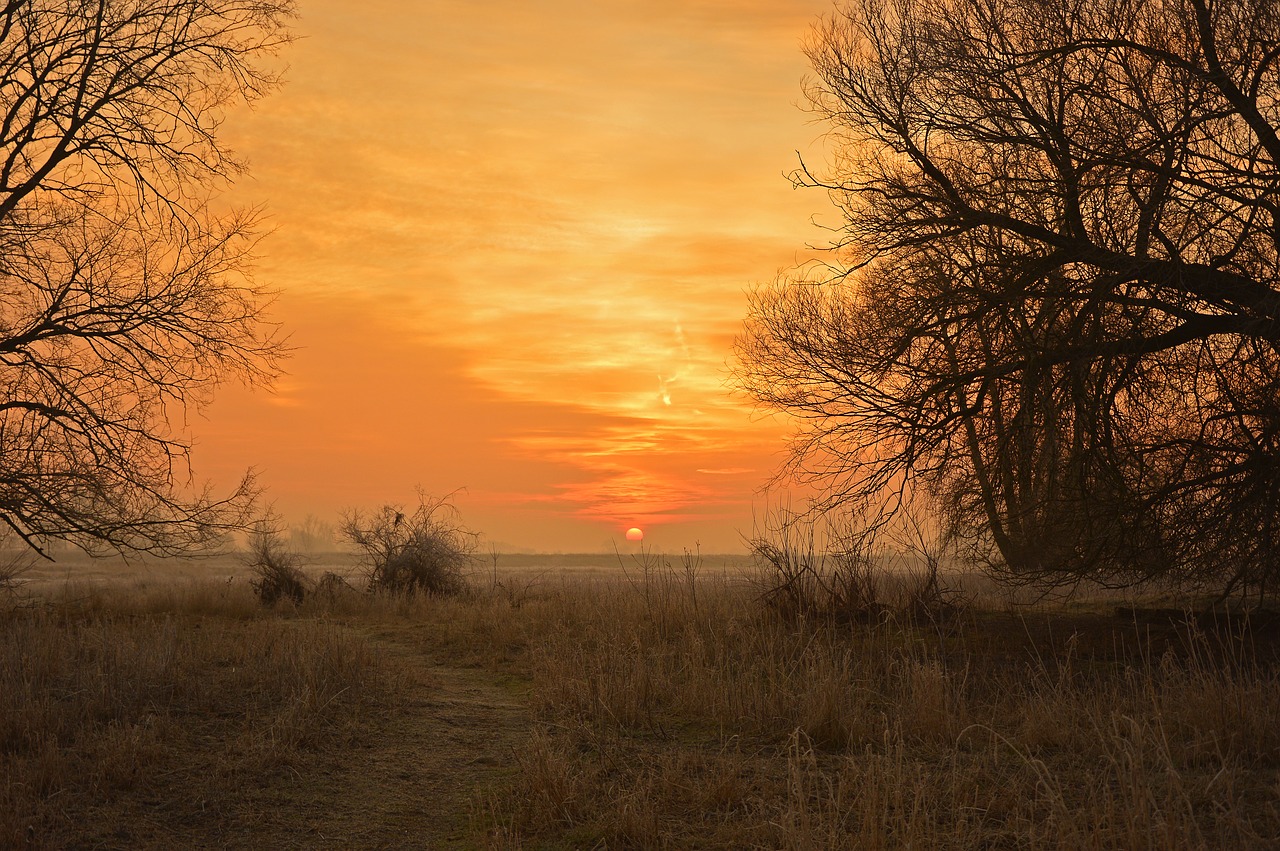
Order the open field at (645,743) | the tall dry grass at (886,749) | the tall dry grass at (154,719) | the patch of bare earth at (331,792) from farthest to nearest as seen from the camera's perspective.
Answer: the tall dry grass at (154,719) < the patch of bare earth at (331,792) < the open field at (645,743) < the tall dry grass at (886,749)

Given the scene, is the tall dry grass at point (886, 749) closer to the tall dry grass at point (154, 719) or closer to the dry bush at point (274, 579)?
the tall dry grass at point (154, 719)

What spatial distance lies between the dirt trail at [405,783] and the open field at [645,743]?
0.03 metres

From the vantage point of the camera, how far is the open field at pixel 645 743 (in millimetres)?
5148

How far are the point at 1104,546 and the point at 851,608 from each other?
297 cm

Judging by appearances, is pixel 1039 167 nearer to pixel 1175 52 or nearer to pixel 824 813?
pixel 1175 52

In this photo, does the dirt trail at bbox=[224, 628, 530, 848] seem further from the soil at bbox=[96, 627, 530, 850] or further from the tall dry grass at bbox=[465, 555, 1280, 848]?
the tall dry grass at bbox=[465, 555, 1280, 848]

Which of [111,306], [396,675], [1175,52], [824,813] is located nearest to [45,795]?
[396,675]

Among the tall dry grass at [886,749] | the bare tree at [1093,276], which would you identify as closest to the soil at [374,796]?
the tall dry grass at [886,749]

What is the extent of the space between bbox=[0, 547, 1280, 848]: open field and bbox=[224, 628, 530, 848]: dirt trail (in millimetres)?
26

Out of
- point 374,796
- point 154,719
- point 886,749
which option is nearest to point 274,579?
point 154,719

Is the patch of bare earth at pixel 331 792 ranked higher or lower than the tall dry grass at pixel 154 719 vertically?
lower

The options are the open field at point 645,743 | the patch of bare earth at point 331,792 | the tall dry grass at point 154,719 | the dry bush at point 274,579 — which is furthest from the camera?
the dry bush at point 274,579

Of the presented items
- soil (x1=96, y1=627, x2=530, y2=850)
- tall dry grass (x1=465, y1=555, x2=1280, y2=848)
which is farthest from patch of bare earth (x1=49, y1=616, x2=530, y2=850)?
tall dry grass (x1=465, y1=555, x2=1280, y2=848)

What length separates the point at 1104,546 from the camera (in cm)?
1064
